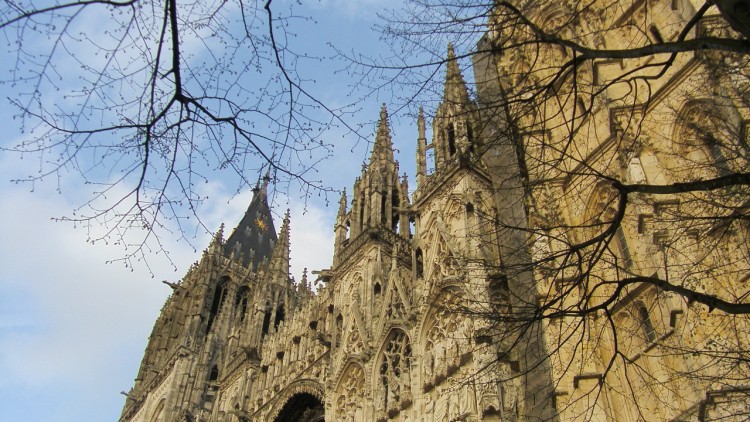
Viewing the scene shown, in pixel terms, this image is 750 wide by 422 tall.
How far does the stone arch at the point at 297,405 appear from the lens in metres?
19.8

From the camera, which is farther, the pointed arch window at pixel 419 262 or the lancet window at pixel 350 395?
the pointed arch window at pixel 419 262

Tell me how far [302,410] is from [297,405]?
0.90 ft

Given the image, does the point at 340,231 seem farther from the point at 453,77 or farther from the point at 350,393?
the point at 453,77

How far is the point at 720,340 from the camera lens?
7.26 meters

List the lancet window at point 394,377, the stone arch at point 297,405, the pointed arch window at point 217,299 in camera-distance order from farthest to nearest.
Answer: the pointed arch window at point 217,299
the stone arch at point 297,405
the lancet window at point 394,377

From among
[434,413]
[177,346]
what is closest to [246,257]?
[177,346]

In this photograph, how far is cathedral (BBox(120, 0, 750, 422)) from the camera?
689 centimetres

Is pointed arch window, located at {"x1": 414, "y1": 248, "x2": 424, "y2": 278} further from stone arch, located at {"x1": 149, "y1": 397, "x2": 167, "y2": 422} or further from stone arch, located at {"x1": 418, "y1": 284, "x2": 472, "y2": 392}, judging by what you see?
stone arch, located at {"x1": 149, "y1": 397, "x2": 167, "y2": 422}

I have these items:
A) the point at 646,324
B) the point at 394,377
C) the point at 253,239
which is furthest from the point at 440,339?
the point at 253,239

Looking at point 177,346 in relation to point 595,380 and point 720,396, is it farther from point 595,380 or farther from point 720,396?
point 720,396

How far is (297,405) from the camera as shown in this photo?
2036 cm

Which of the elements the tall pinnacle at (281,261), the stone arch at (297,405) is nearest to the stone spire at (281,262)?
the tall pinnacle at (281,261)

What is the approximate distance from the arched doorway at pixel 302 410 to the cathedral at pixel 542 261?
0.17ft

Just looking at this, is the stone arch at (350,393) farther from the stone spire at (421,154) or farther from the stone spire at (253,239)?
the stone spire at (253,239)
